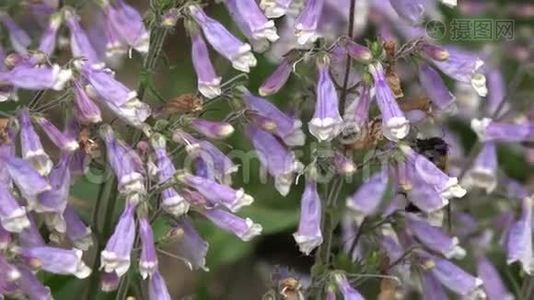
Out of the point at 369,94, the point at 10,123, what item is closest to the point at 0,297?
the point at 10,123

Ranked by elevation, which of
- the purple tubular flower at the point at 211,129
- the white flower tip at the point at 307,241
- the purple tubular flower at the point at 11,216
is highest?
the purple tubular flower at the point at 211,129

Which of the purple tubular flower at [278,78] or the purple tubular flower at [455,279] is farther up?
the purple tubular flower at [278,78]

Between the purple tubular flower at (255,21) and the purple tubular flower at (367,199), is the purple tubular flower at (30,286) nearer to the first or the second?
the purple tubular flower at (255,21)

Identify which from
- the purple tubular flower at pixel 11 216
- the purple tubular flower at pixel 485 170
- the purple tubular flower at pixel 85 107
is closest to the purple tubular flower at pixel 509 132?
the purple tubular flower at pixel 485 170

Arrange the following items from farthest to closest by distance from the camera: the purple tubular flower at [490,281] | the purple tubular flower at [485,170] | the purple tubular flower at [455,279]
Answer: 1. the purple tubular flower at [485,170]
2. the purple tubular flower at [490,281]
3. the purple tubular flower at [455,279]

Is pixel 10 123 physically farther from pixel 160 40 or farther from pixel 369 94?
pixel 369 94

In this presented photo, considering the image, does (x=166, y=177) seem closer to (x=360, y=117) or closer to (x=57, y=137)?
(x=57, y=137)

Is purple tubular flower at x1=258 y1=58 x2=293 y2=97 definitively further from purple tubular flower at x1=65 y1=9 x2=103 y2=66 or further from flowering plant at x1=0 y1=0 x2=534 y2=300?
purple tubular flower at x1=65 y1=9 x2=103 y2=66

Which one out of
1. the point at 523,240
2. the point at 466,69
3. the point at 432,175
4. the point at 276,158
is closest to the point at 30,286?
the point at 276,158
